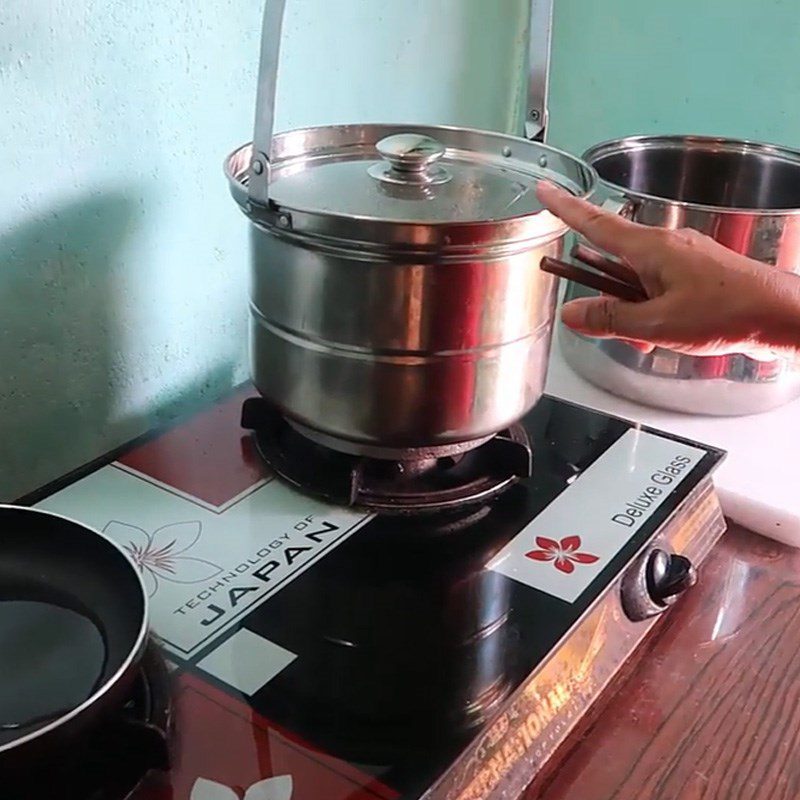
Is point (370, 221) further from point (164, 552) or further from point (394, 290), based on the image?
point (164, 552)

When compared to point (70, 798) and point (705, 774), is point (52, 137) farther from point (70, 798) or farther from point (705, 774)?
point (705, 774)

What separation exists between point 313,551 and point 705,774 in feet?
0.95

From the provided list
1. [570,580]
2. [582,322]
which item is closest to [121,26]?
[582,322]

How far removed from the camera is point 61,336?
0.77 m

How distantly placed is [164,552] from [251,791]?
220 millimetres

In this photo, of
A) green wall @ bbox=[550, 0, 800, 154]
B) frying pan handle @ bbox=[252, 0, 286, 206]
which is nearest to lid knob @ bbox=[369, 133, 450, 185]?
frying pan handle @ bbox=[252, 0, 286, 206]

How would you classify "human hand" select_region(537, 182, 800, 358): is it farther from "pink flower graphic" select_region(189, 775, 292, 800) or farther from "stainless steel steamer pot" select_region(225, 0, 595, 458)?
"pink flower graphic" select_region(189, 775, 292, 800)

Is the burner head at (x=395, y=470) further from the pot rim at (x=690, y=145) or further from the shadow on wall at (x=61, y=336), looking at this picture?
the pot rim at (x=690, y=145)

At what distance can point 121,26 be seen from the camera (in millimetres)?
736

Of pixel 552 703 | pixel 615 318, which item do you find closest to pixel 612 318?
pixel 615 318

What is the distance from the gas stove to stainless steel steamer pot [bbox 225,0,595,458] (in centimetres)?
7

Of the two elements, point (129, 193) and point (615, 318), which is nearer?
point (615, 318)

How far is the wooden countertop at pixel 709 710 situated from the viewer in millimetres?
609

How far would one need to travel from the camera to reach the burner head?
0.77 meters
